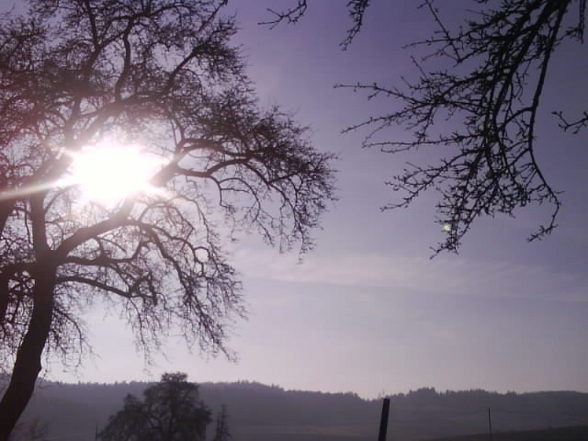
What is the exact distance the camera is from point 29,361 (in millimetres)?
7090

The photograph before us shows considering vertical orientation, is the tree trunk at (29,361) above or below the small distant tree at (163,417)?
above

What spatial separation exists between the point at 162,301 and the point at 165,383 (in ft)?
112

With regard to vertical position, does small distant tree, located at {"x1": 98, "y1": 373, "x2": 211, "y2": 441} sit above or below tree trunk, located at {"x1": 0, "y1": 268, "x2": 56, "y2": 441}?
below

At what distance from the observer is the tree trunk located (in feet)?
22.5

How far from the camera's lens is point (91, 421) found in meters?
172

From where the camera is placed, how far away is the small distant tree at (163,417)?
38781 mm

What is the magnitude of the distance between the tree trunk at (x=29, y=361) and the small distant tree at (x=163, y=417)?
113 feet

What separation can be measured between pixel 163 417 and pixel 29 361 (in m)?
36.2

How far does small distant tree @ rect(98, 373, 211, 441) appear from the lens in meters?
38.8

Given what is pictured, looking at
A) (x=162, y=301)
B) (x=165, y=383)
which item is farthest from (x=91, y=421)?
(x=162, y=301)

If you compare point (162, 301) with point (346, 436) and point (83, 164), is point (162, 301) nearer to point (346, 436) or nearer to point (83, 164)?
point (83, 164)

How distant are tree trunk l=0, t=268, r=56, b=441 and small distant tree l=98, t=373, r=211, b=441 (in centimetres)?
3454

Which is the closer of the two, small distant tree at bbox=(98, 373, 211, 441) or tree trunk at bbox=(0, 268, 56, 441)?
tree trunk at bbox=(0, 268, 56, 441)

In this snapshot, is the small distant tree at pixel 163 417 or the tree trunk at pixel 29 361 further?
the small distant tree at pixel 163 417
